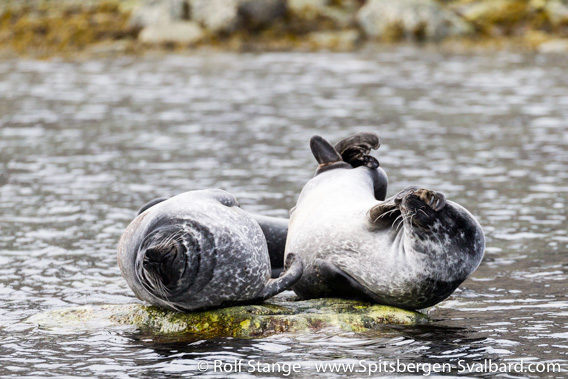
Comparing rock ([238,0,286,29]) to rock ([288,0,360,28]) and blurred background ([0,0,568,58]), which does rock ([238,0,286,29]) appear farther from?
rock ([288,0,360,28])

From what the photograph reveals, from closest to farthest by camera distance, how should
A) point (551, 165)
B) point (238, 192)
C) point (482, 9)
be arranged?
point (238, 192), point (551, 165), point (482, 9)

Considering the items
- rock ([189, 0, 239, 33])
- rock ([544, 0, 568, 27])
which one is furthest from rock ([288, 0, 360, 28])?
rock ([544, 0, 568, 27])

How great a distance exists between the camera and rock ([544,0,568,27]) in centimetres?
3328

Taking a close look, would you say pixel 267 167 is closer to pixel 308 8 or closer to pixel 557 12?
pixel 557 12

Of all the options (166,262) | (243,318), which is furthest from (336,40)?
(166,262)

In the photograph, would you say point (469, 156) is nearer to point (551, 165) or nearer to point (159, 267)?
point (551, 165)

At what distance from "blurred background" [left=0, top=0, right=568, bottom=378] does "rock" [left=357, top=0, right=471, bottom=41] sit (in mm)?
72

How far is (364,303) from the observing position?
8.12 metres

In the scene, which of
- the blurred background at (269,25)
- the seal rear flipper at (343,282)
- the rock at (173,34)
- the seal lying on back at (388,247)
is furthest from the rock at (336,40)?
the seal rear flipper at (343,282)

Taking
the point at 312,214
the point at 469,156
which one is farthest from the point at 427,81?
the point at 312,214

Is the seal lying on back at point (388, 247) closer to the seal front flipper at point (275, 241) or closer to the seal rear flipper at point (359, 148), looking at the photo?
the seal front flipper at point (275, 241)

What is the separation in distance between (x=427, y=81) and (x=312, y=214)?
1770cm

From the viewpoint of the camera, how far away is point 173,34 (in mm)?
34719

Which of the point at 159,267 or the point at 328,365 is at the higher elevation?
the point at 159,267
